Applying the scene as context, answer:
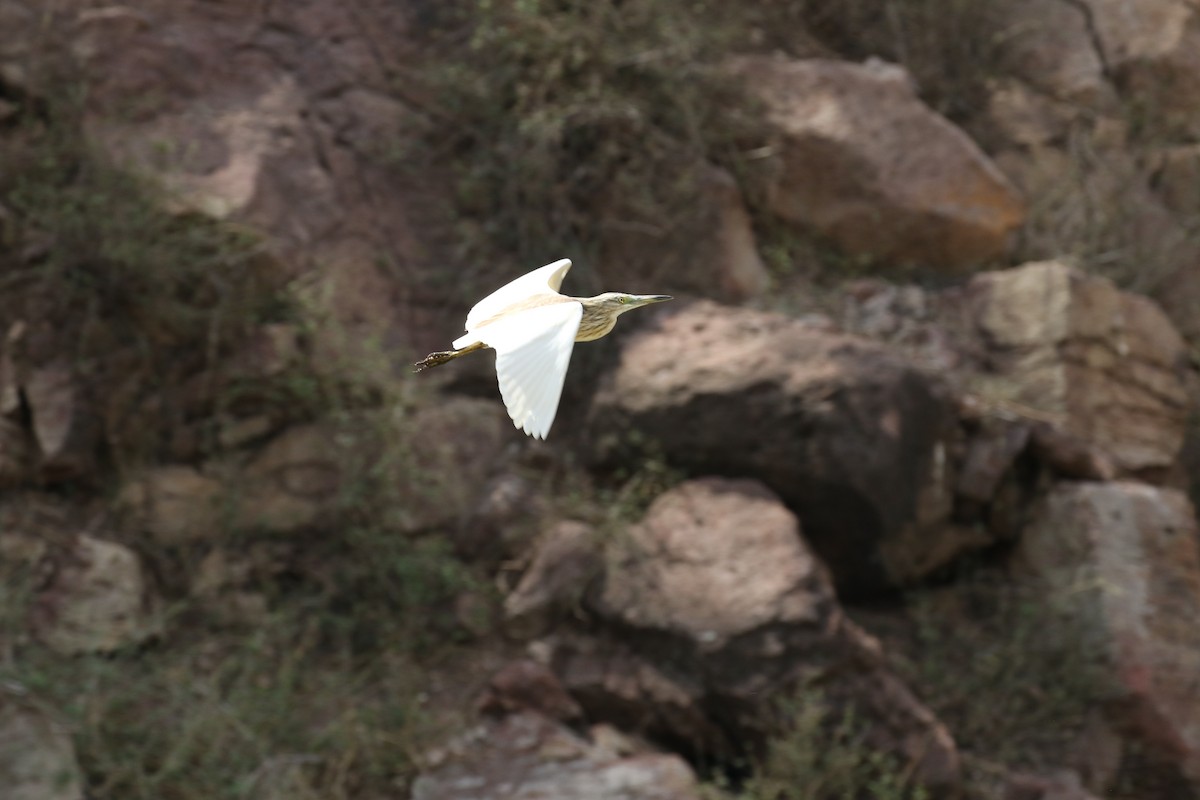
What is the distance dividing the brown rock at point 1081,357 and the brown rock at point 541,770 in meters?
2.33

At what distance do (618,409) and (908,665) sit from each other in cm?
140

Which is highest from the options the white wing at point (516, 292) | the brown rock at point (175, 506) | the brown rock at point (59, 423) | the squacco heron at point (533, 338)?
the squacco heron at point (533, 338)

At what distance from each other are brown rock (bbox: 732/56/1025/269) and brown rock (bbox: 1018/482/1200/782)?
1.53m

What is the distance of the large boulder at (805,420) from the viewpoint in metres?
5.30

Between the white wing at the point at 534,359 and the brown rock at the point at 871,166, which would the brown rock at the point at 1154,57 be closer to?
the brown rock at the point at 871,166

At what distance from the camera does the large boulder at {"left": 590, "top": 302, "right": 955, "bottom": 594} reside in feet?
17.4

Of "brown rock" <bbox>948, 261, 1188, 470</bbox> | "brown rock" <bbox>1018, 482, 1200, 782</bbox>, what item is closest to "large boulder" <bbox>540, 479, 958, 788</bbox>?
"brown rock" <bbox>1018, 482, 1200, 782</bbox>

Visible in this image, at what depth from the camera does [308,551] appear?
18.1 ft

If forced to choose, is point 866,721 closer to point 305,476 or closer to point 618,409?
point 618,409

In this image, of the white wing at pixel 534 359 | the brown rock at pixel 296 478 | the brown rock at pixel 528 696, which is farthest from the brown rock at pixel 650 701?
the white wing at pixel 534 359

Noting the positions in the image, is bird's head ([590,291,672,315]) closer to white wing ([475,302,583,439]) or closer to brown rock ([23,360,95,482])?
white wing ([475,302,583,439])

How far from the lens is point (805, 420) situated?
529 cm

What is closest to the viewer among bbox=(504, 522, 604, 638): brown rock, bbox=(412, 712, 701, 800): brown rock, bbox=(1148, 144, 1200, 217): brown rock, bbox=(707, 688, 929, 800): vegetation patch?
bbox=(412, 712, 701, 800): brown rock

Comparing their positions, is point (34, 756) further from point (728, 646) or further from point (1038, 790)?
point (1038, 790)
